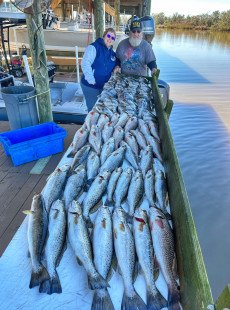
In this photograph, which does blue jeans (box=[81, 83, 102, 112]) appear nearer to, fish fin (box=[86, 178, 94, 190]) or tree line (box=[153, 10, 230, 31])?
fish fin (box=[86, 178, 94, 190])

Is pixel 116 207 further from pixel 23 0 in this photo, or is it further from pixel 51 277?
pixel 23 0

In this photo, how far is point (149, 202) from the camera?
2314 mm

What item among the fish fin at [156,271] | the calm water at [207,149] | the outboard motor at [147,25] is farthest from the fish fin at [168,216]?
the outboard motor at [147,25]

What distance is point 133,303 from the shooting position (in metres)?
1.51

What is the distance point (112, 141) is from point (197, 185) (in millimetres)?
3719

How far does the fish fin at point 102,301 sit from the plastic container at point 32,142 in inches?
106

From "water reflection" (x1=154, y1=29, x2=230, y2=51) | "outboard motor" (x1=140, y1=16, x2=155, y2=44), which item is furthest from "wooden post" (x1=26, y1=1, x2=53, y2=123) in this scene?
"water reflection" (x1=154, y1=29, x2=230, y2=51)

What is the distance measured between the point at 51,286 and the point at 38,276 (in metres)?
0.11

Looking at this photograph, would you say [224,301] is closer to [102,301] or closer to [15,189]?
[102,301]

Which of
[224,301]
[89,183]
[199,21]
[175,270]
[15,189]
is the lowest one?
[15,189]

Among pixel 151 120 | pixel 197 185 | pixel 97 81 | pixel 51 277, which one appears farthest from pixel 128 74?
pixel 51 277

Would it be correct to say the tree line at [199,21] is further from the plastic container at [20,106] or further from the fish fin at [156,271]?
the fish fin at [156,271]

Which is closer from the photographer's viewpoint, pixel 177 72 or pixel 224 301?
pixel 224 301

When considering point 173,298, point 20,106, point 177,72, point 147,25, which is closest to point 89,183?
point 173,298
